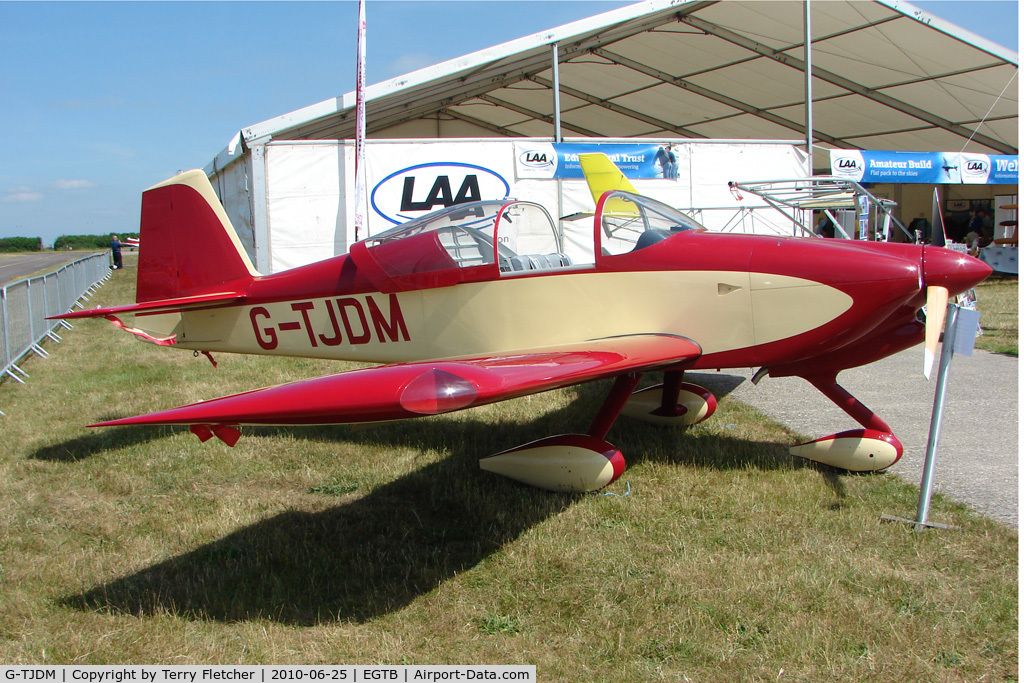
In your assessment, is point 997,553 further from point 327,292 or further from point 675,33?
point 675,33

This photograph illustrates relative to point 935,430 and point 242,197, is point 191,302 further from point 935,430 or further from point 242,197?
point 242,197

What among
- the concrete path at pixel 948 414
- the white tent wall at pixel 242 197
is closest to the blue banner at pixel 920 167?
the concrete path at pixel 948 414

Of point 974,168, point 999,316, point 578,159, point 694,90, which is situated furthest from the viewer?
point 694,90

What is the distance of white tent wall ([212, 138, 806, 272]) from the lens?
37.1 ft

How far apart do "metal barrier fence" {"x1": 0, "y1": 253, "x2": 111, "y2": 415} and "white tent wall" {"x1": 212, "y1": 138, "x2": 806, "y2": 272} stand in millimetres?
3284

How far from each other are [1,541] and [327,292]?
259 centimetres

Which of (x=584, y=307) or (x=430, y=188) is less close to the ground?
(x=430, y=188)

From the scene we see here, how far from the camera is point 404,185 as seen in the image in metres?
12.0

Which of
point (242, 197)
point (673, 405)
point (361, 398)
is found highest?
point (242, 197)

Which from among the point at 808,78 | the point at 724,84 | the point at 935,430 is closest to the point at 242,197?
the point at 808,78

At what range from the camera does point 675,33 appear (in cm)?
1523

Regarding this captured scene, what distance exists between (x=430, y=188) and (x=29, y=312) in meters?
6.48

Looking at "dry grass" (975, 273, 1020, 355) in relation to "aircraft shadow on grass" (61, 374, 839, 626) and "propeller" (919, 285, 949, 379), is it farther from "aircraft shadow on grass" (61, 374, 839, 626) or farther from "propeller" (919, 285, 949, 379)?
"propeller" (919, 285, 949, 379)

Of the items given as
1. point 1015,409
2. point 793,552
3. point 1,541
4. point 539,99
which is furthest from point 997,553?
point 539,99
